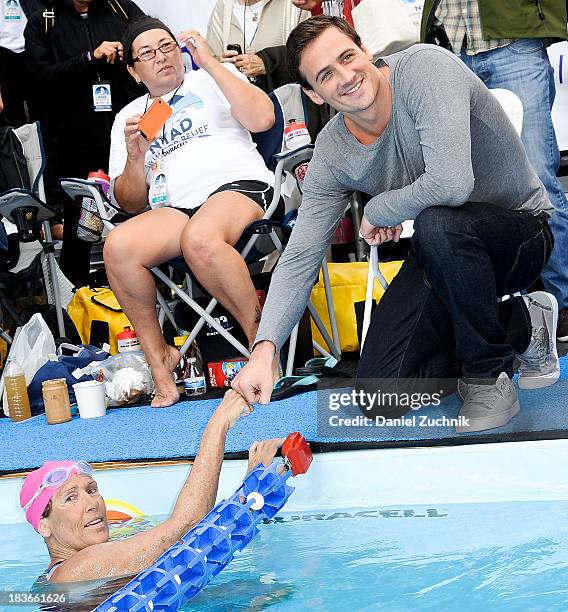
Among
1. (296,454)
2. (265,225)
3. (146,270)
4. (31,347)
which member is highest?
(265,225)

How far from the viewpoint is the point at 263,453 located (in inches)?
87.6

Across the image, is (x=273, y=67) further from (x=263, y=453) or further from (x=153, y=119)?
(x=263, y=453)

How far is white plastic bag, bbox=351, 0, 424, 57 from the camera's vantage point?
390 cm

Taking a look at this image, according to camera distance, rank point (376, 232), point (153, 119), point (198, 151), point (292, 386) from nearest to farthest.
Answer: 1. point (376, 232)
2. point (292, 386)
3. point (153, 119)
4. point (198, 151)

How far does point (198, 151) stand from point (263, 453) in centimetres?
167

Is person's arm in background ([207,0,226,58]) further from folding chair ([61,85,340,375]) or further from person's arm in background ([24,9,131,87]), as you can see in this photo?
folding chair ([61,85,340,375])

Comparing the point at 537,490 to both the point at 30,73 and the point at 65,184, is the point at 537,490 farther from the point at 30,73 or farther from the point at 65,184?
the point at 30,73

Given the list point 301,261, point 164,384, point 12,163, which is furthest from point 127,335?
point 301,261

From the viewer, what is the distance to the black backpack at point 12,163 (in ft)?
14.4

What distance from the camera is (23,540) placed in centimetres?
250

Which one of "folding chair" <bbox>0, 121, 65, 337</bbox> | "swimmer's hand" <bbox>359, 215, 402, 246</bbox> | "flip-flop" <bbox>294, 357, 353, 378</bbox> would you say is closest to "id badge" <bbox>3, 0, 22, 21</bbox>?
"folding chair" <bbox>0, 121, 65, 337</bbox>

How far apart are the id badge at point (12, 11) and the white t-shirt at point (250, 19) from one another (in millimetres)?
1451

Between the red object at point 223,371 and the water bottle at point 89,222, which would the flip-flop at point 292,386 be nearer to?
the red object at point 223,371

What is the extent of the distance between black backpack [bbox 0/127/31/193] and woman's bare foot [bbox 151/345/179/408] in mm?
1408
